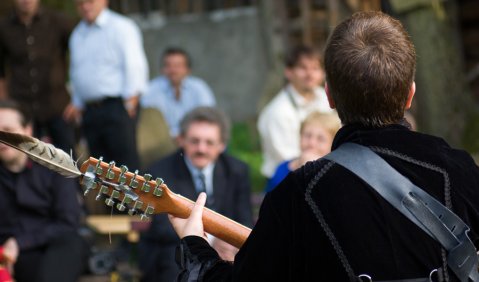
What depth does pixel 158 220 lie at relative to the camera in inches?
238

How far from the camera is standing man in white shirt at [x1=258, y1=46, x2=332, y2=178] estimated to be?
24.8 feet

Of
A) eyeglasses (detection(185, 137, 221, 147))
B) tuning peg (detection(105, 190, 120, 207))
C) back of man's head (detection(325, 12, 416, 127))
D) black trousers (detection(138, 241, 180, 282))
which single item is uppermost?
back of man's head (detection(325, 12, 416, 127))

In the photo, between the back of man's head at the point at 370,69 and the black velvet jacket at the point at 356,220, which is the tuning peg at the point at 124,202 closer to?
the black velvet jacket at the point at 356,220

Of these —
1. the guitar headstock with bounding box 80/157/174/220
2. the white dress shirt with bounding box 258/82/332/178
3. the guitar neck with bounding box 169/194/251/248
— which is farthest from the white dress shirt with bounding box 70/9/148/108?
the guitar headstock with bounding box 80/157/174/220

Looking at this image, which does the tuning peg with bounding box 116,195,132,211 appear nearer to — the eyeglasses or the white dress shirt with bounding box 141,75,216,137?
the eyeglasses

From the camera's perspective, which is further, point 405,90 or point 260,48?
point 260,48

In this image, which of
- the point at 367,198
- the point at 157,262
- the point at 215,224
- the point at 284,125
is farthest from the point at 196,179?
the point at 367,198

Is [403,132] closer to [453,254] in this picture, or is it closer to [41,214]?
[453,254]

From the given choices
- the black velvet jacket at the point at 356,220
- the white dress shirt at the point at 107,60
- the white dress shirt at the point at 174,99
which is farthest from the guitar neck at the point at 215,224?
the white dress shirt at the point at 174,99

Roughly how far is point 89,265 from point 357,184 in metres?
4.35

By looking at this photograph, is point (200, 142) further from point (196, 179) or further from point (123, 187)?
point (123, 187)

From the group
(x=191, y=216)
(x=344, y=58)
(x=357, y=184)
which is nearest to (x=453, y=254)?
(x=357, y=184)

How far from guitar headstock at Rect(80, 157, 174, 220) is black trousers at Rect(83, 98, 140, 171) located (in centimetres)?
522

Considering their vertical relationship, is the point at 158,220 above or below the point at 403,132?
below
